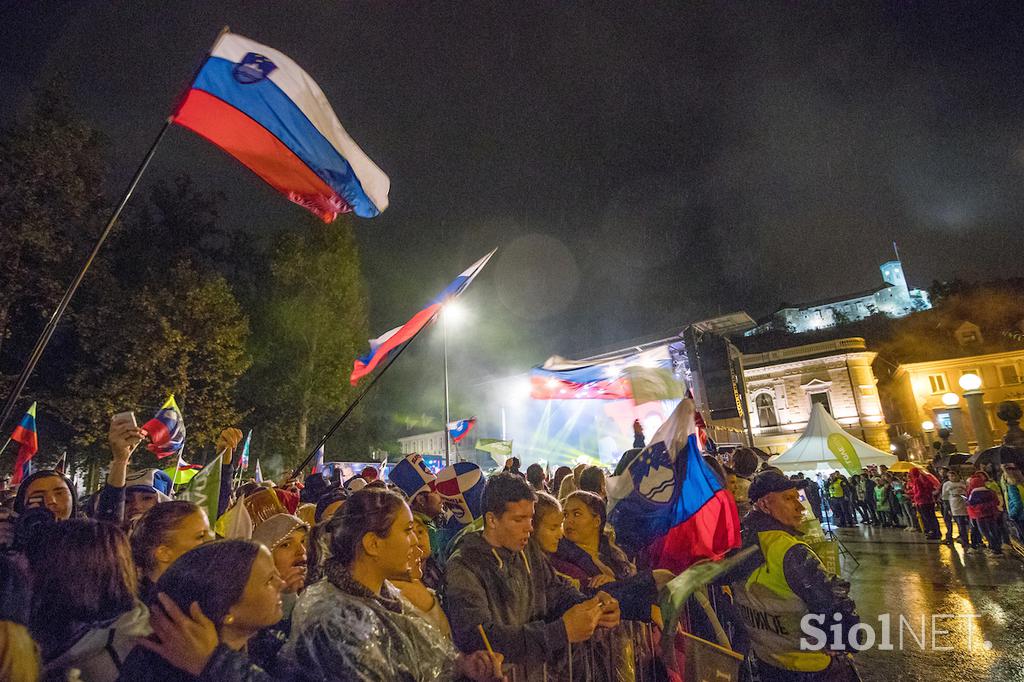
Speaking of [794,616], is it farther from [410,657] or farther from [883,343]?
[883,343]

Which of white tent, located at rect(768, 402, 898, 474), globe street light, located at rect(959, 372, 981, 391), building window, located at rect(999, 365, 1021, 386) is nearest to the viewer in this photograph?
white tent, located at rect(768, 402, 898, 474)

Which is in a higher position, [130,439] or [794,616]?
[130,439]

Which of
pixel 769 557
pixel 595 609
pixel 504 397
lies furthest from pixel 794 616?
pixel 504 397

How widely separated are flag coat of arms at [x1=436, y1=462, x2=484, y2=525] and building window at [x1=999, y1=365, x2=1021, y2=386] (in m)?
61.5

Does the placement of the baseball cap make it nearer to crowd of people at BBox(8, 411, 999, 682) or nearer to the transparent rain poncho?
crowd of people at BBox(8, 411, 999, 682)

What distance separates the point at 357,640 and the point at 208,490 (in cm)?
286

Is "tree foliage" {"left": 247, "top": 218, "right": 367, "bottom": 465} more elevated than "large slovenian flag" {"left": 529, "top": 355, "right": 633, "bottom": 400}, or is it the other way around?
"tree foliage" {"left": 247, "top": 218, "right": 367, "bottom": 465}

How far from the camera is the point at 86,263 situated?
330 centimetres

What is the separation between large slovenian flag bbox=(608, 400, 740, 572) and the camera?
12.8 ft

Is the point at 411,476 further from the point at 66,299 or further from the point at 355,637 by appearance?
the point at 355,637

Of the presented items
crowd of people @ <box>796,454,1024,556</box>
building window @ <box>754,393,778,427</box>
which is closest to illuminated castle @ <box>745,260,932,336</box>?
building window @ <box>754,393,778,427</box>

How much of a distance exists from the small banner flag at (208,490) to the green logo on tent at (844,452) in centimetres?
1233

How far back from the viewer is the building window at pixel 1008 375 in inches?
1887

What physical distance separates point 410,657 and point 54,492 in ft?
10.3
